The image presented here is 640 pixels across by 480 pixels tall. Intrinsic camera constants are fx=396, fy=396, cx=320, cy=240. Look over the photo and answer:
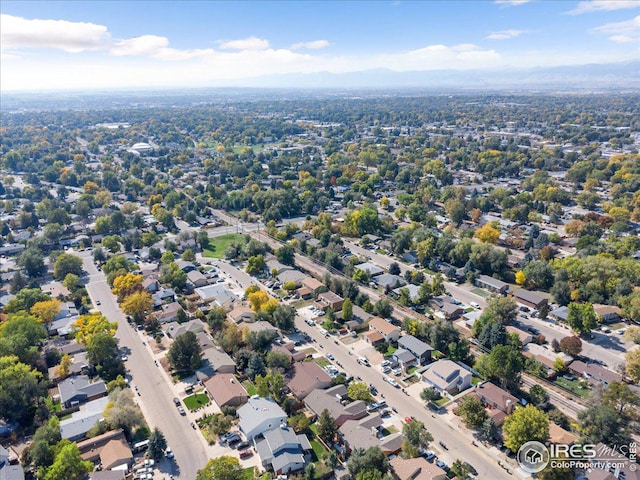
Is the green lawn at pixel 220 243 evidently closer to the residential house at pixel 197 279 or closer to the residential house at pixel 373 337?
the residential house at pixel 197 279

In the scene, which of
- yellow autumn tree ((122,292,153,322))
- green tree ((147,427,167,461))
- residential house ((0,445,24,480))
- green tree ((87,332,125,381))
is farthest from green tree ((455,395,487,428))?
yellow autumn tree ((122,292,153,322))

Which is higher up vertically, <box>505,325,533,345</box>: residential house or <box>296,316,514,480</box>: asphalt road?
<box>505,325,533,345</box>: residential house

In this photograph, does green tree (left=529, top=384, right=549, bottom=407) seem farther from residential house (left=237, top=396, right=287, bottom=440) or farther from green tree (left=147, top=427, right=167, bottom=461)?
green tree (left=147, top=427, right=167, bottom=461)

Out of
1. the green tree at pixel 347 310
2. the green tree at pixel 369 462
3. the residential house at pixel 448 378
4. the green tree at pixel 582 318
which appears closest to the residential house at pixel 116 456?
the green tree at pixel 369 462

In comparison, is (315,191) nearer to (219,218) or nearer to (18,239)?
(219,218)

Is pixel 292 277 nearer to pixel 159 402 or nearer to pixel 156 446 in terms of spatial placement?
pixel 159 402

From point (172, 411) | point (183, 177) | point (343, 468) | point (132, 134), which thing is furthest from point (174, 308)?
point (132, 134)
